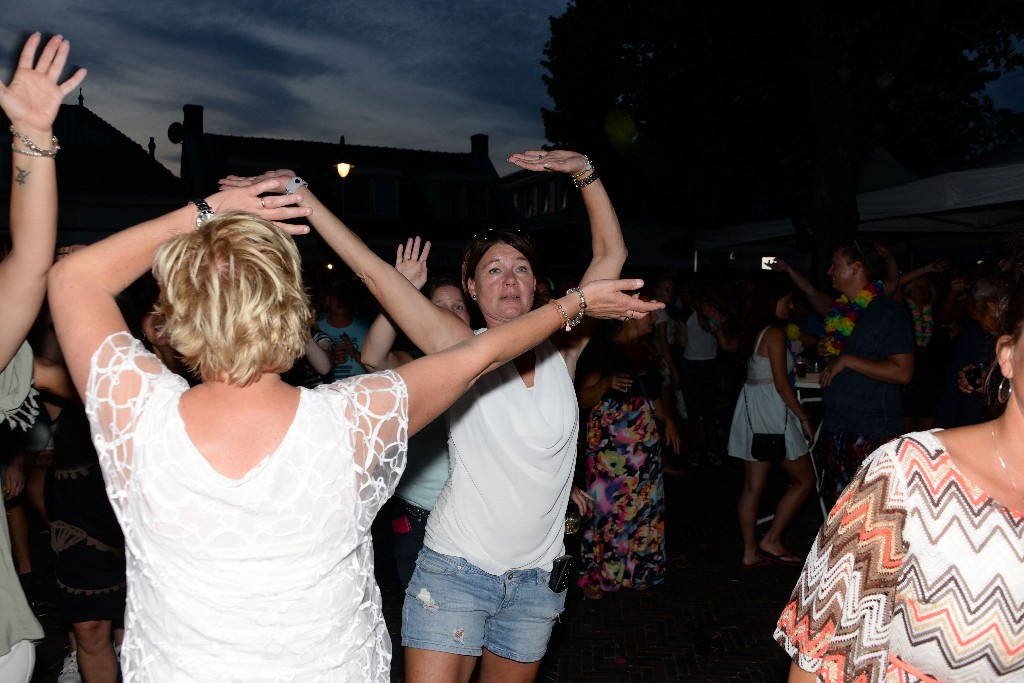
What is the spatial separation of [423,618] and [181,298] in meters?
1.55

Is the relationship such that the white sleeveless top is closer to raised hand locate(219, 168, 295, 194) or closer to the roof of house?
raised hand locate(219, 168, 295, 194)

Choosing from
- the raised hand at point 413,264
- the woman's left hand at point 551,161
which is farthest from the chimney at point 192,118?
the woman's left hand at point 551,161

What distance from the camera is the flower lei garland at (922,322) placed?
29.6 feet

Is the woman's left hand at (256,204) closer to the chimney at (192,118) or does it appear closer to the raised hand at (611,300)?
the raised hand at (611,300)

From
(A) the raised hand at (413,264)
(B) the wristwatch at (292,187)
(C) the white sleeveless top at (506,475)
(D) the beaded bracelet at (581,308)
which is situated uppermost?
(B) the wristwatch at (292,187)

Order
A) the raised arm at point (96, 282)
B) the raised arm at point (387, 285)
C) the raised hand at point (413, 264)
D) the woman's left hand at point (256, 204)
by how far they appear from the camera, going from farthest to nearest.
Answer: the raised hand at point (413, 264) < the raised arm at point (387, 285) < the woman's left hand at point (256, 204) < the raised arm at point (96, 282)

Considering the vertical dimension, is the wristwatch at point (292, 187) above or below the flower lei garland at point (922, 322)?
above

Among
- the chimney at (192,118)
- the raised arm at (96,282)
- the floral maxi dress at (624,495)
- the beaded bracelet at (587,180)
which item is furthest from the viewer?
the chimney at (192,118)

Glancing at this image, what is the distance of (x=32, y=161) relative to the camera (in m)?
1.78

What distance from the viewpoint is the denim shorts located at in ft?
8.59

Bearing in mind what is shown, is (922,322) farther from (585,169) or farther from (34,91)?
(34,91)

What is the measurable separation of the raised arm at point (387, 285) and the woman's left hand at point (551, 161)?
28.4 inches

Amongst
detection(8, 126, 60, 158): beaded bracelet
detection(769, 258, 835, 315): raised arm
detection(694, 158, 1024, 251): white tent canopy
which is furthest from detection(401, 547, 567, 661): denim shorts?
detection(694, 158, 1024, 251): white tent canopy

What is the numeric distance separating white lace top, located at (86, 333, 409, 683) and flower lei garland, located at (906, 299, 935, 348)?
29.4 ft
